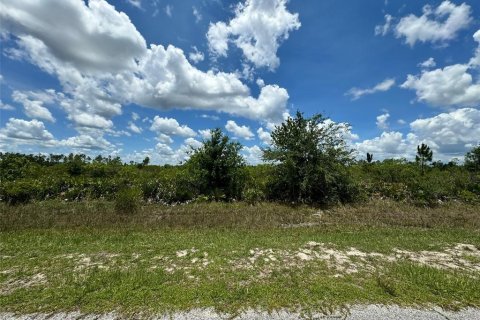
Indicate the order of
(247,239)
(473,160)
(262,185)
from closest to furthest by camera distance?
(247,239) → (262,185) → (473,160)

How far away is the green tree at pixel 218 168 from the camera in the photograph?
16.2 meters

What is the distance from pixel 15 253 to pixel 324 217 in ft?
35.6

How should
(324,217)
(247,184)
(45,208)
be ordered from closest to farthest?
(324,217) → (45,208) → (247,184)

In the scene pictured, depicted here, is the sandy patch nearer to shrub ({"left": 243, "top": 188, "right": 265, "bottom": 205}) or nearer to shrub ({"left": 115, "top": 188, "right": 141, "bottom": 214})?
shrub ({"left": 115, "top": 188, "right": 141, "bottom": 214})

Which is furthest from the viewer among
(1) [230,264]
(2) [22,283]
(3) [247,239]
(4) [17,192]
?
(4) [17,192]

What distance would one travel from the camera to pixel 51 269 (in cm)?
519

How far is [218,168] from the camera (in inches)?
647

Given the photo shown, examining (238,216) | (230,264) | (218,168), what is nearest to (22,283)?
(230,264)

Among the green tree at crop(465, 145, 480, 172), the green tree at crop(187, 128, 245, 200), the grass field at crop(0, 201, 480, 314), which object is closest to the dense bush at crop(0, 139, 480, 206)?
the green tree at crop(187, 128, 245, 200)

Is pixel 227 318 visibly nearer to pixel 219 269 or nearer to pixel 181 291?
pixel 181 291

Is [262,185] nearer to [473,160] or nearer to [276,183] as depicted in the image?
[276,183]

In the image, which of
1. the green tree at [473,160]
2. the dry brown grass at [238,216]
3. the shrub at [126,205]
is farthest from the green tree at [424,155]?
the shrub at [126,205]

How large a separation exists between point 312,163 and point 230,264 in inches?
435

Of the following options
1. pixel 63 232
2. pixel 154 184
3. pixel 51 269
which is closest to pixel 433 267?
pixel 51 269
